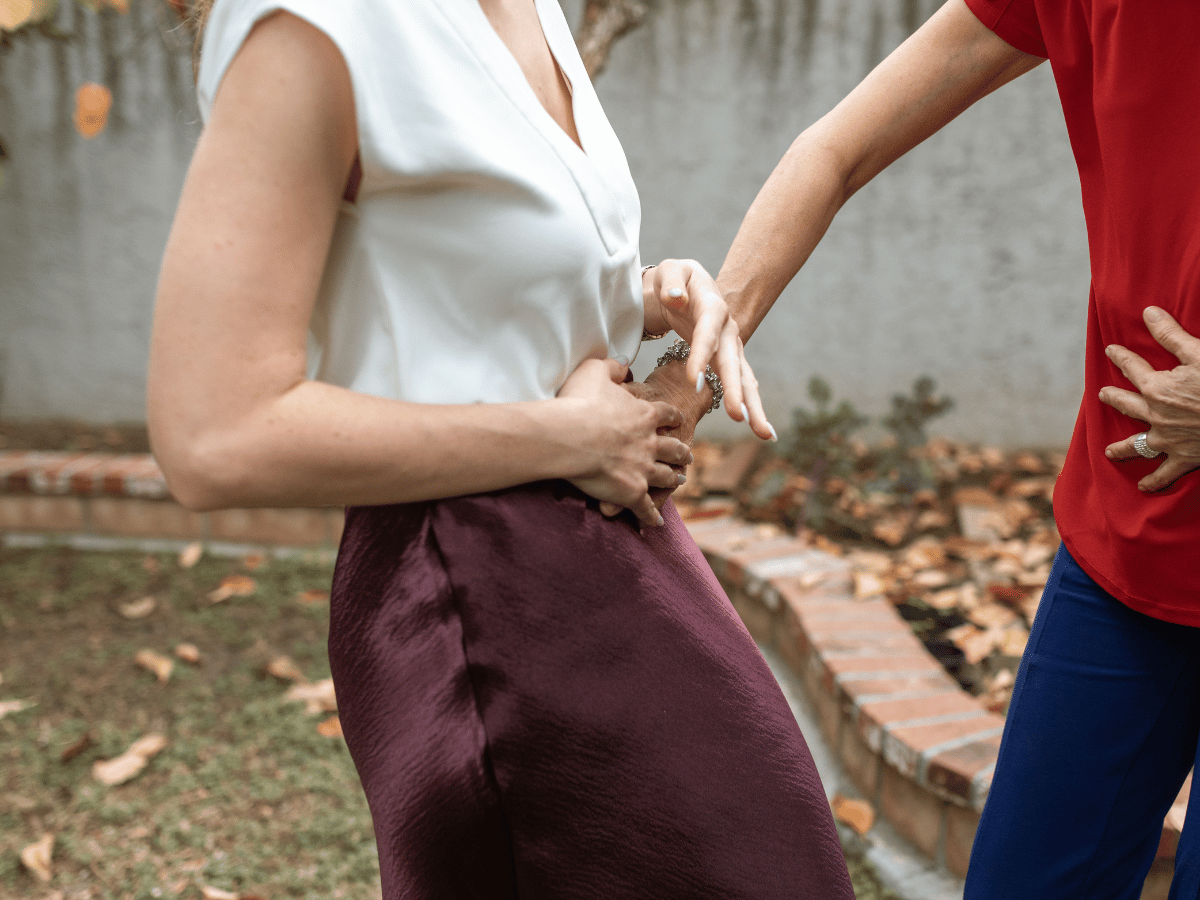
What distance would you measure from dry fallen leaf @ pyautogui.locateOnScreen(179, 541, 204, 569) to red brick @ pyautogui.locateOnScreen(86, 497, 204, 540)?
2.4 inches

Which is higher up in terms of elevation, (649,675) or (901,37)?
(901,37)

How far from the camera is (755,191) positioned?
4.78 meters

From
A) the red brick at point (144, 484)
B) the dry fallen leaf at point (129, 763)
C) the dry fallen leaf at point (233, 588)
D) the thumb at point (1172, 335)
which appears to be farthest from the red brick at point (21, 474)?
the thumb at point (1172, 335)

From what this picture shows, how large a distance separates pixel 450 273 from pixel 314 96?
0.60ft

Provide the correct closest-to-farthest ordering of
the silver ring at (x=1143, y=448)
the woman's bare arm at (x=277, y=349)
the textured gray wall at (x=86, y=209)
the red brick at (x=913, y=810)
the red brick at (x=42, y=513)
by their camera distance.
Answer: the woman's bare arm at (x=277, y=349) → the silver ring at (x=1143, y=448) → the red brick at (x=913, y=810) → the red brick at (x=42, y=513) → the textured gray wall at (x=86, y=209)

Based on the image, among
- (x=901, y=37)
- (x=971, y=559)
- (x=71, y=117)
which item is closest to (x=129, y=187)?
(x=71, y=117)

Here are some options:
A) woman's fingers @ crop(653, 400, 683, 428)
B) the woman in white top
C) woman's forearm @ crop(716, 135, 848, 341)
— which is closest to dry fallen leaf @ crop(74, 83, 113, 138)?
woman's forearm @ crop(716, 135, 848, 341)

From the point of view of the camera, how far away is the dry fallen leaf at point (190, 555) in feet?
13.2

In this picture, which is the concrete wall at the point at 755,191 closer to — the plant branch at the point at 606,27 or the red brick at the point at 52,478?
the red brick at the point at 52,478

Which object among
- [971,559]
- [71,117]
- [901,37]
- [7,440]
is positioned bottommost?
[7,440]

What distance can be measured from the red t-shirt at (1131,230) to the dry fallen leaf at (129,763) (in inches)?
99.2

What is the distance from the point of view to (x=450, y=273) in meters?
0.86

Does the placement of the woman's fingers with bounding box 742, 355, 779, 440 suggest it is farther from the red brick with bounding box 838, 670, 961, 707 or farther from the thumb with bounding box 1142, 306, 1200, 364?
the red brick with bounding box 838, 670, 961, 707

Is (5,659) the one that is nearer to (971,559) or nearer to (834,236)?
(971,559)
